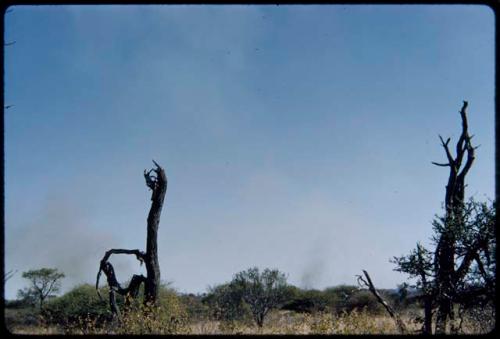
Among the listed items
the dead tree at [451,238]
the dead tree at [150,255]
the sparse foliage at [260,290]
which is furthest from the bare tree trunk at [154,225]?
the sparse foliage at [260,290]

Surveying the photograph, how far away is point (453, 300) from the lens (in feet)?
34.1

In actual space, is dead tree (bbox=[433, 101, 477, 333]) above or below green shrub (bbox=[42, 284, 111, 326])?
above

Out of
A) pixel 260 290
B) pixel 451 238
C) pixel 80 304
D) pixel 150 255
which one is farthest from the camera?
pixel 260 290

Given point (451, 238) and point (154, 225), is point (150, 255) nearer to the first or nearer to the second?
Answer: point (154, 225)

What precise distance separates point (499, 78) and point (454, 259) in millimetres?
6472

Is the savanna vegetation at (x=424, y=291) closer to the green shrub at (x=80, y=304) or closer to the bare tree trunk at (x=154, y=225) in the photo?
the bare tree trunk at (x=154, y=225)

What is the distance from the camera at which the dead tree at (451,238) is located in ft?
33.8

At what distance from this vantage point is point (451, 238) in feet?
34.0

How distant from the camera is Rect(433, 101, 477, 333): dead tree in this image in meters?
10.3

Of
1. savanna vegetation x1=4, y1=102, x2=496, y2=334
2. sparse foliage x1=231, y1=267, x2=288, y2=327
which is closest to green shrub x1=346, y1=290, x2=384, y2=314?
sparse foliage x1=231, y1=267, x2=288, y2=327

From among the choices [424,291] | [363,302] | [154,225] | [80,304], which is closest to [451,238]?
[424,291]

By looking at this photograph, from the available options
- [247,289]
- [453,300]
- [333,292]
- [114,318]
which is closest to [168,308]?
[114,318]

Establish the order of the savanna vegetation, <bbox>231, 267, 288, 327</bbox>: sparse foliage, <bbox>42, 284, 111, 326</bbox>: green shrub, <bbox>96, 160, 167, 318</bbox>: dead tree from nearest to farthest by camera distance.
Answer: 1. the savanna vegetation
2. <bbox>96, 160, 167, 318</bbox>: dead tree
3. <bbox>42, 284, 111, 326</bbox>: green shrub
4. <bbox>231, 267, 288, 327</bbox>: sparse foliage

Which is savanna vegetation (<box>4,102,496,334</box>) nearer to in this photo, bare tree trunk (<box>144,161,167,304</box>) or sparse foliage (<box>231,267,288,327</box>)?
bare tree trunk (<box>144,161,167,304</box>)
